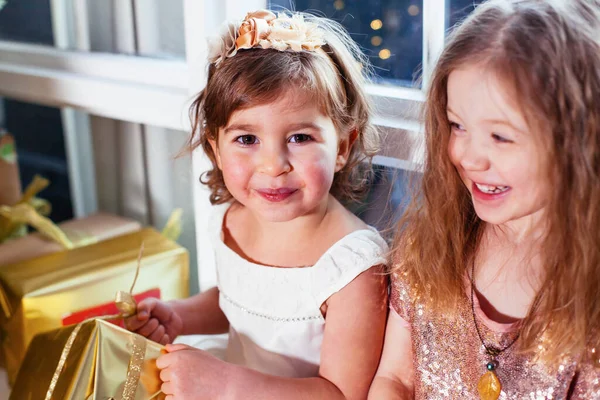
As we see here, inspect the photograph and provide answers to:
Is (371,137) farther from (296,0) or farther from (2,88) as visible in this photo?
(2,88)

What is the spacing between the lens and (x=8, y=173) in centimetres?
161

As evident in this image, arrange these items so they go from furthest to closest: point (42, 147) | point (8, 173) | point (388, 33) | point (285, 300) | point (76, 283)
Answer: point (42, 147)
point (8, 173)
point (76, 283)
point (388, 33)
point (285, 300)

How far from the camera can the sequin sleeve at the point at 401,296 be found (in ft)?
3.14

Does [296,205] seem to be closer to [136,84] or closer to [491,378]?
[491,378]

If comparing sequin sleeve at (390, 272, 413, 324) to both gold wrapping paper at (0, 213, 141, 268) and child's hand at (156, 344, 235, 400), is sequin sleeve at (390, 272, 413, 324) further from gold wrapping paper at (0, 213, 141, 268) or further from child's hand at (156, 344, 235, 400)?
gold wrapping paper at (0, 213, 141, 268)

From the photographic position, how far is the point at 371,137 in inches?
42.4

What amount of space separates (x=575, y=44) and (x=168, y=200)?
3.68 feet

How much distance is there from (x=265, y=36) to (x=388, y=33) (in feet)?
0.90

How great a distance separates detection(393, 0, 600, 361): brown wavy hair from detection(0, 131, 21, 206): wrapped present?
105cm

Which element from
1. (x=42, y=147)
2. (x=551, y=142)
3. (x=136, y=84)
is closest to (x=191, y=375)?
(x=551, y=142)

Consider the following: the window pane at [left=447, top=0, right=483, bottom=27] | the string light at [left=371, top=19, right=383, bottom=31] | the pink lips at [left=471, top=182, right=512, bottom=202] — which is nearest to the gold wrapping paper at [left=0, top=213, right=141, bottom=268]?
the string light at [left=371, top=19, right=383, bottom=31]

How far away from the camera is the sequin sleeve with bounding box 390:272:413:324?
3.14 ft

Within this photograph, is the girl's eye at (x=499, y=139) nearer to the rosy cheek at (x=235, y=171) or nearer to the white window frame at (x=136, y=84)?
the white window frame at (x=136, y=84)

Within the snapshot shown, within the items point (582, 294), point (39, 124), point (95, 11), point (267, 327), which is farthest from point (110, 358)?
point (39, 124)
